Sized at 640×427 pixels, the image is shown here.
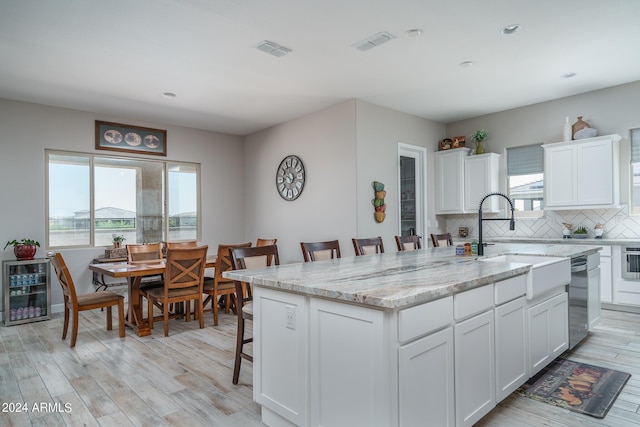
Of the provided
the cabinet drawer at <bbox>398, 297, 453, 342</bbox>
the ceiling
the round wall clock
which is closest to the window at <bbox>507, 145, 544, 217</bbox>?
the ceiling

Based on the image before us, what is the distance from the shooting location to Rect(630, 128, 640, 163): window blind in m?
4.91

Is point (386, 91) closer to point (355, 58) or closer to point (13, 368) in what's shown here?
point (355, 58)

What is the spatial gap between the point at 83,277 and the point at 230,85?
3711 millimetres

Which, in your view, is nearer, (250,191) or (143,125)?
(143,125)

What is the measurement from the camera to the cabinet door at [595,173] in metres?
4.84

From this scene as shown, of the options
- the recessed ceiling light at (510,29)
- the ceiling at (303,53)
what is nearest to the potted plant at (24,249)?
the ceiling at (303,53)

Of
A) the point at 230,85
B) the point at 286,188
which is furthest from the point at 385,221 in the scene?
the point at 230,85

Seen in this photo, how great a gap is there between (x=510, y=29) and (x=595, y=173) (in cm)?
276

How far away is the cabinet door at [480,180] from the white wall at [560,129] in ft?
0.86

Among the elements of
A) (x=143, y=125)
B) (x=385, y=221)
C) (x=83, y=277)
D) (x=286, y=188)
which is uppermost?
(x=143, y=125)

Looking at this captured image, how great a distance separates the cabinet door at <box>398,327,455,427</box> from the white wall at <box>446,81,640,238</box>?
184 inches

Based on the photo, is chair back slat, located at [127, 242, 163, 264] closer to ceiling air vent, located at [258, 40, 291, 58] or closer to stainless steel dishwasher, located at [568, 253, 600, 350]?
ceiling air vent, located at [258, 40, 291, 58]

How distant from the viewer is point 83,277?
18.5 ft

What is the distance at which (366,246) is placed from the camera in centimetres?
394
